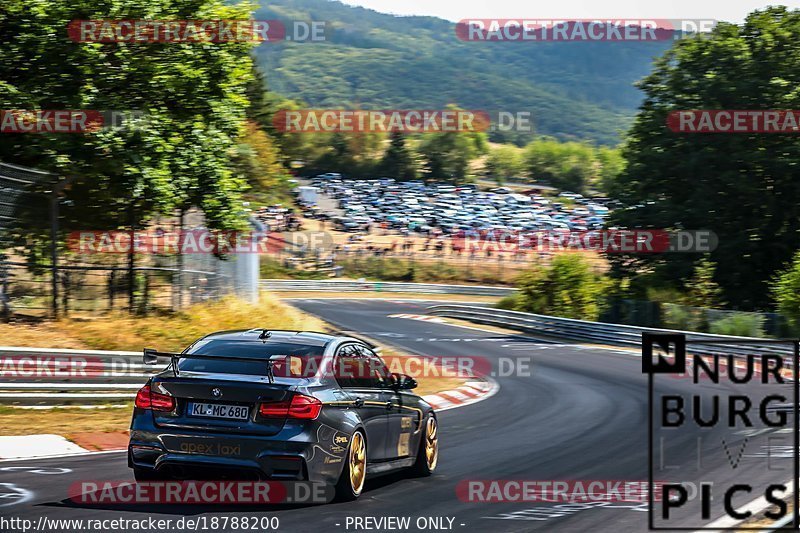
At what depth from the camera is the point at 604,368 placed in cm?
2669

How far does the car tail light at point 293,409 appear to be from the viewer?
8078 millimetres

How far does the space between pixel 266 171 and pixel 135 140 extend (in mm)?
57569

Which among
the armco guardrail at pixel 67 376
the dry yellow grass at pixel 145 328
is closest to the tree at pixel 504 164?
the dry yellow grass at pixel 145 328

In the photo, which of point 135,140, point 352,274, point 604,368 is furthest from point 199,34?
point 352,274

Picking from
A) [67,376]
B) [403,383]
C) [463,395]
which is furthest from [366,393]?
[463,395]

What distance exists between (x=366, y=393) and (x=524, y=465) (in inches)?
116

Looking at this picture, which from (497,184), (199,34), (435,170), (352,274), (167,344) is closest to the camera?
(167,344)

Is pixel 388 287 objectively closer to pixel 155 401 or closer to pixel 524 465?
pixel 524 465

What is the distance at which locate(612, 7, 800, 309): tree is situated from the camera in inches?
1577

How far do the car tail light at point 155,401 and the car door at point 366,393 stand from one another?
1.41 meters

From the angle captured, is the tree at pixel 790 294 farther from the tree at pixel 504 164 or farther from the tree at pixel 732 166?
the tree at pixel 504 164

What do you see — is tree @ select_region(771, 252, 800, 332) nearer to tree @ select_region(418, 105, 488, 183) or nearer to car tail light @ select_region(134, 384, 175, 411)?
car tail light @ select_region(134, 384, 175, 411)

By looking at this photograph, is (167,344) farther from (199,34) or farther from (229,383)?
(229,383)

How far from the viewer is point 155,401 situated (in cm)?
829
